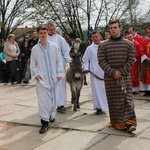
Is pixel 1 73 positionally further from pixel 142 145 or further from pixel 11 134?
pixel 142 145

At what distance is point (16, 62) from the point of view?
42.0ft

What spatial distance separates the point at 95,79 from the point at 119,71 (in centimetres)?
169

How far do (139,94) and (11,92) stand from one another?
13.4ft

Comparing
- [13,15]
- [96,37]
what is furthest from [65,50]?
[13,15]

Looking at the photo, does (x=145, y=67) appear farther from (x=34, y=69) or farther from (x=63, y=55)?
(x=34, y=69)

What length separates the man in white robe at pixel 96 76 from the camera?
6750mm

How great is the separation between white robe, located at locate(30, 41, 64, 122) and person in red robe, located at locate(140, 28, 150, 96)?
3925 mm

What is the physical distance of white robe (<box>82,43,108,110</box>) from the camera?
6.74m

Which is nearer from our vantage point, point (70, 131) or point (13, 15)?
point (70, 131)

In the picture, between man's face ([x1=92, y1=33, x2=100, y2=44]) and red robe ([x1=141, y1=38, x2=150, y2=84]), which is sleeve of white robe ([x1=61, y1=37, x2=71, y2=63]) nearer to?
man's face ([x1=92, y1=33, x2=100, y2=44])

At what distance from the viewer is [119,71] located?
5.19 meters

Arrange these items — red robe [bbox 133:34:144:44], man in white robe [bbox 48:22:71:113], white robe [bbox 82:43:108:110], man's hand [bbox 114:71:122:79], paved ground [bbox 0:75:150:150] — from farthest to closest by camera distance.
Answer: red robe [bbox 133:34:144:44]
man in white robe [bbox 48:22:71:113]
white robe [bbox 82:43:108:110]
man's hand [bbox 114:71:122:79]
paved ground [bbox 0:75:150:150]

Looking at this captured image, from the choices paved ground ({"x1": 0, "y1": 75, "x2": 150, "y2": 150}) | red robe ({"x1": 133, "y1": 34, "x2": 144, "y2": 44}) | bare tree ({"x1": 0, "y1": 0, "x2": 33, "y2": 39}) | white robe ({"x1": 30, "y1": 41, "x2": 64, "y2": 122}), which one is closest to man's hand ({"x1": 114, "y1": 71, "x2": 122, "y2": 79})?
paved ground ({"x1": 0, "y1": 75, "x2": 150, "y2": 150})

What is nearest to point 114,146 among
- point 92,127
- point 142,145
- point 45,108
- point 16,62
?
point 142,145
